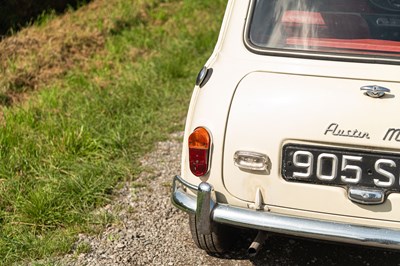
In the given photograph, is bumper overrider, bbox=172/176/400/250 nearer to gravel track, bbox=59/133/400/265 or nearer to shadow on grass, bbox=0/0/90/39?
gravel track, bbox=59/133/400/265

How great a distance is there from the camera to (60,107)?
5770 mm

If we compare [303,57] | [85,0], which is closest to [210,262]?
[303,57]

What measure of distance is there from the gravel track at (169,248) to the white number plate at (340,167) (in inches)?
25.7

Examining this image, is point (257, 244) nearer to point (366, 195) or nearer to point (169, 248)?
point (366, 195)

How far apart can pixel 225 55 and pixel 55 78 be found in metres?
3.32

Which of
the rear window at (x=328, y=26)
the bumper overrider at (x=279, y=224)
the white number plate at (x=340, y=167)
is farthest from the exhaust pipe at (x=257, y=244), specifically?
the rear window at (x=328, y=26)

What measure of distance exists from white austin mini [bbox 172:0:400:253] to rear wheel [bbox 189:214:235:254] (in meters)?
0.01

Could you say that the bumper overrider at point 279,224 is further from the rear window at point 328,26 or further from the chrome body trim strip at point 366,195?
the rear window at point 328,26

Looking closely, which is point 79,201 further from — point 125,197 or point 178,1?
point 178,1

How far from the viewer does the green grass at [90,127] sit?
4141 millimetres

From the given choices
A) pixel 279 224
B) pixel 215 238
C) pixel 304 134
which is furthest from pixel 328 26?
pixel 215 238

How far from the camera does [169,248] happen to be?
156 inches

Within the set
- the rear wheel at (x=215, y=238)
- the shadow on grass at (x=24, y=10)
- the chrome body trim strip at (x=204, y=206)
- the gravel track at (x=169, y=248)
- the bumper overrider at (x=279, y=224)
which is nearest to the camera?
the bumper overrider at (x=279, y=224)

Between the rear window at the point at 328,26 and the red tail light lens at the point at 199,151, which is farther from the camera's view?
the rear window at the point at 328,26
